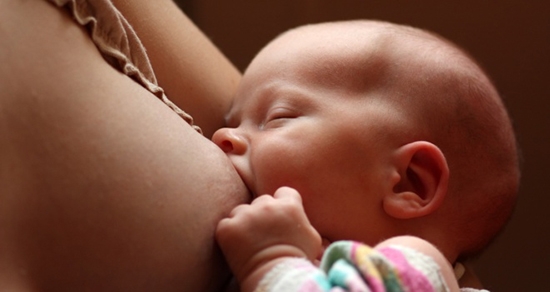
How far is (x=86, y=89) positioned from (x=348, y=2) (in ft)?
3.52

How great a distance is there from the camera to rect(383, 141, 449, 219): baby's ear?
2.77ft

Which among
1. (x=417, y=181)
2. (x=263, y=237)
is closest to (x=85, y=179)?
(x=263, y=237)

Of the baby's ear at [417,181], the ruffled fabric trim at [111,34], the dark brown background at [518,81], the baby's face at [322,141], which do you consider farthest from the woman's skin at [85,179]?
the dark brown background at [518,81]

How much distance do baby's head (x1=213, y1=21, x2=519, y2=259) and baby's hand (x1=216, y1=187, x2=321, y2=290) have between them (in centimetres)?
9

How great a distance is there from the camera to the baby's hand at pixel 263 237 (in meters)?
0.72

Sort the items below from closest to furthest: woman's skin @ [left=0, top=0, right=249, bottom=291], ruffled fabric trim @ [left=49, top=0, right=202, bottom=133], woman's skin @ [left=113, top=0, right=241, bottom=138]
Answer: woman's skin @ [left=0, top=0, right=249, bottom=291], ruffled fabric trim @ [left=49, top=0, right=202, bottom=133], woman's skin @ [left=113, top=0, right=241, bottom=138]

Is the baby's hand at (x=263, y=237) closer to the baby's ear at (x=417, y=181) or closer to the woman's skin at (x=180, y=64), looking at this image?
the baby's ear at (x=417, y=181)

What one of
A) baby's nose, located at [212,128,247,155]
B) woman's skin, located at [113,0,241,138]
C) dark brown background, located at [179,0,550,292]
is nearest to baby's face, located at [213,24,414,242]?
baby's nose, located at [212,128,247,155]

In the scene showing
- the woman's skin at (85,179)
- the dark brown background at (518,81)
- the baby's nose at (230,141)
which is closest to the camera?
the woman's skin at (85,179)

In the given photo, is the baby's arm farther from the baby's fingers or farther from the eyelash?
the eyelash

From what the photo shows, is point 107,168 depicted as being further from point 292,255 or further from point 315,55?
point 315,55

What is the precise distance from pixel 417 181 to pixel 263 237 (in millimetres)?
248

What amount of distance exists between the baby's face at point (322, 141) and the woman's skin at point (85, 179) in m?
0.12

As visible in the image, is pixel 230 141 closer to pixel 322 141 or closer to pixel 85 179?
pixel 322 141
